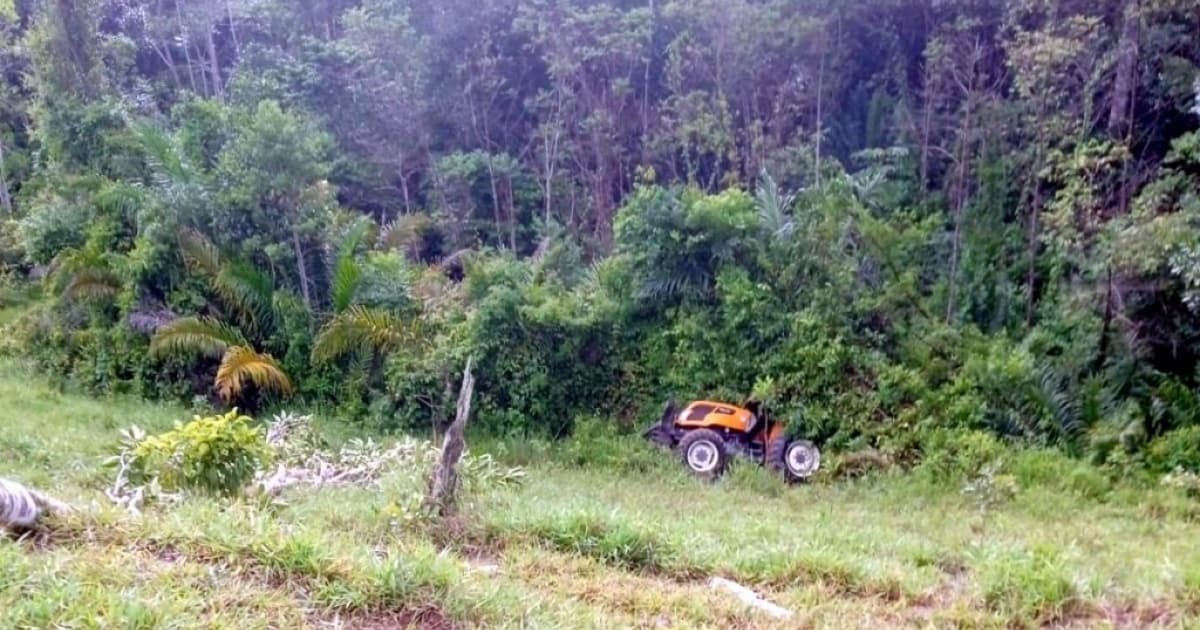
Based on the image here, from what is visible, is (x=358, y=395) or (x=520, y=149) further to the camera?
(x=520, y=149)

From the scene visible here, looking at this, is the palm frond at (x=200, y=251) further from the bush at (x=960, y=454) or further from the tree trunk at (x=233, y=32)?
the tree trunk at (x=233, y=32)

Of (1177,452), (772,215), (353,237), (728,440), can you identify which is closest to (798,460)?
(728,440)

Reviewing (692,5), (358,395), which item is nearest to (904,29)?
(692,5)

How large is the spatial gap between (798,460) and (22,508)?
6.25 metres

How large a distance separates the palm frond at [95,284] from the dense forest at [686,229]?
0.12ft

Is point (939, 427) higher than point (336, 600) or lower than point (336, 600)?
lower

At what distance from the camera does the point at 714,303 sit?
9391mm

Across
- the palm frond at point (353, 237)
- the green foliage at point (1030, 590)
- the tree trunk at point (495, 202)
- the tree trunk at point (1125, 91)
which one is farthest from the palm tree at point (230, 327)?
the tree trunk at point (1125, 91)

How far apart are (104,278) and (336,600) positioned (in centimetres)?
975

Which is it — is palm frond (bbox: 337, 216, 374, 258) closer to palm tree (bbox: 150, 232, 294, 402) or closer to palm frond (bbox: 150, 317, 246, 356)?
palm tree (bbox: 150, 232, 294, 402)

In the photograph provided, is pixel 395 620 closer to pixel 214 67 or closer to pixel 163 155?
pixel 163 155

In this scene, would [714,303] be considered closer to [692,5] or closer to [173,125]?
[692,5]

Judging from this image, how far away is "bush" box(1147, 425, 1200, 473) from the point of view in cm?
726

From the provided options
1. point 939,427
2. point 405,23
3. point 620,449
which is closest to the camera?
point 939,427
